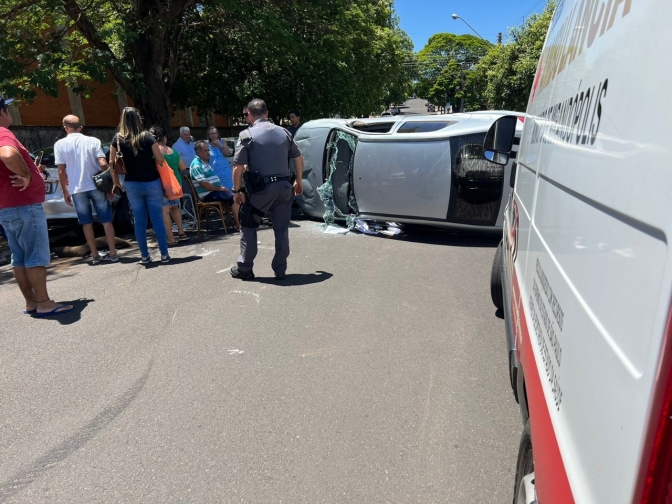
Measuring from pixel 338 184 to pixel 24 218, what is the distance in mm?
4630

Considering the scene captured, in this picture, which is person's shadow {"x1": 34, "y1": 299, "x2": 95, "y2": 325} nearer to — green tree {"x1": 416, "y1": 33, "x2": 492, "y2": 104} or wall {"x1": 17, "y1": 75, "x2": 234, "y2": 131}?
wall {"x1": 17, "y1": 75, "x2": 234, "y2": 131}

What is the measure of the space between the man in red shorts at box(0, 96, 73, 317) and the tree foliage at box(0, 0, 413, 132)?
6142 millimetres

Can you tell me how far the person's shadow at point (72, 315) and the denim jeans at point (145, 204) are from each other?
1.29 m

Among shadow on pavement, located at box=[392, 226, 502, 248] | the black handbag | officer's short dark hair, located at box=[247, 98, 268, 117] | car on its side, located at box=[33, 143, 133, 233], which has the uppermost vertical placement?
officer's short dark hair, located at box=[247, 98, 268, 117]

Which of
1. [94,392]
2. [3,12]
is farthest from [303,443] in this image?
[3,12]

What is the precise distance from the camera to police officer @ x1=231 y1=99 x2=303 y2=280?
5043mm

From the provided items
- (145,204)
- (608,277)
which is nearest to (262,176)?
(145,204)

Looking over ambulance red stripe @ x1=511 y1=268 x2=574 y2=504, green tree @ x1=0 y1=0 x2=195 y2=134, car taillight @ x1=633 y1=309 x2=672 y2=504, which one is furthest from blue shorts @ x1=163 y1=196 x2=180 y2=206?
car taillight @ x1=633 y1=309 x2=672 y2=504

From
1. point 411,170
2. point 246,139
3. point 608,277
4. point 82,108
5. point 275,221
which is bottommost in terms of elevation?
point 275,221

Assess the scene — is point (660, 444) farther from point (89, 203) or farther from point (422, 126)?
point (422, 126)

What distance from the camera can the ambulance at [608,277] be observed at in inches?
32.8

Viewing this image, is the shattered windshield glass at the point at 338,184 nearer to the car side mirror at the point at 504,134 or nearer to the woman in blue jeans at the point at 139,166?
the woman in blue jeans at the point at 139,166

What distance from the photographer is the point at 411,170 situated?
22.9ft

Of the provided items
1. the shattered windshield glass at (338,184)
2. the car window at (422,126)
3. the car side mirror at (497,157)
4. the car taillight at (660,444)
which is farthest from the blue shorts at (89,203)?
the car taillight at (660,444)
